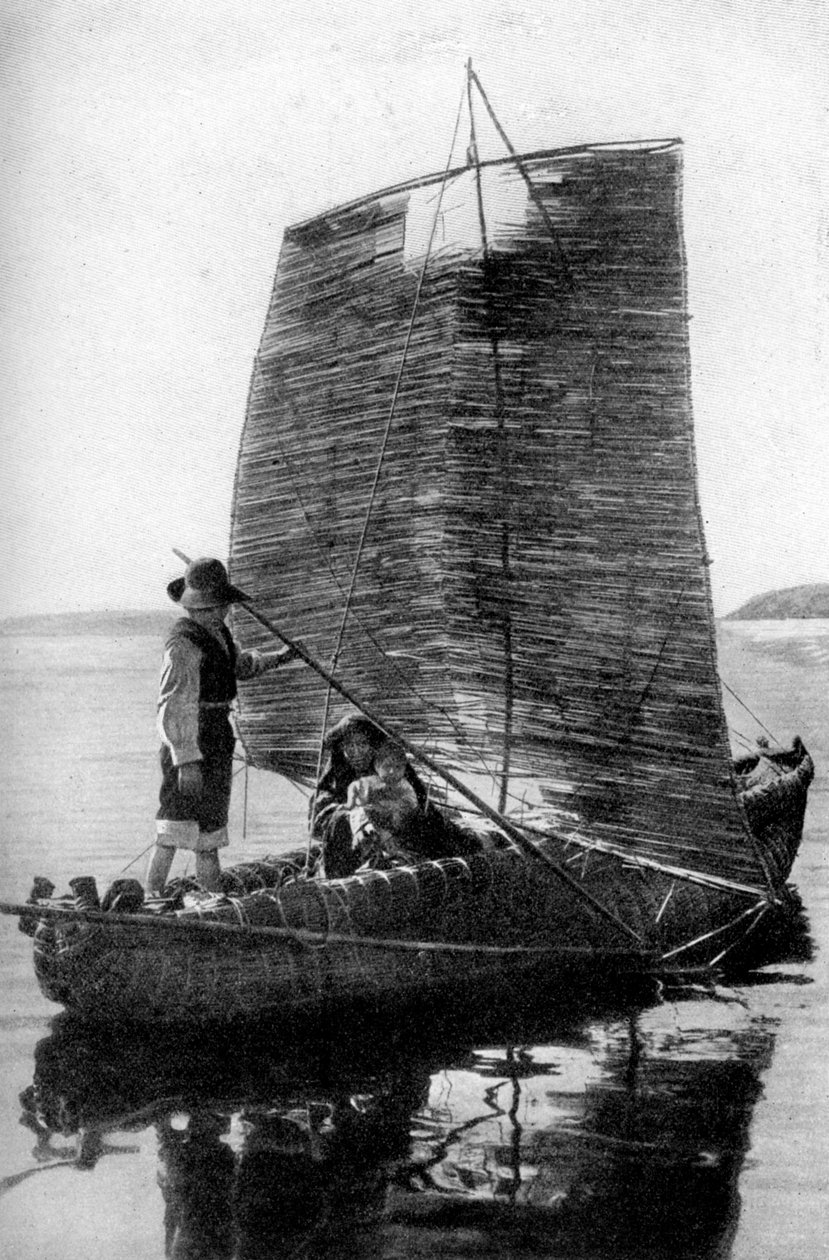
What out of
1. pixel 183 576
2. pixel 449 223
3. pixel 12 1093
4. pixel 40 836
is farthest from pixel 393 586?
pixel 12 1093

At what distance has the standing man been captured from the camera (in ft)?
16.7

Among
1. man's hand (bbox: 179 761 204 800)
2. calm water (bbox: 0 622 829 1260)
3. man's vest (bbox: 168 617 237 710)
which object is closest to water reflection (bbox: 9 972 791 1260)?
calm water (bbox: 0 622 829 1260)

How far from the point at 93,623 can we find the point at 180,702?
452mm

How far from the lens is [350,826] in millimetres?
5648

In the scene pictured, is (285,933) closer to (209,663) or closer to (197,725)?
(197,725)

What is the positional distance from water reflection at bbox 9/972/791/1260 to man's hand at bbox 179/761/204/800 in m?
0.90

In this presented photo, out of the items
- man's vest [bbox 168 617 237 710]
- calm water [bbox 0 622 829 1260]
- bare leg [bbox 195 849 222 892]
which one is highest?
man's vest [bbox 168 617 237 710]

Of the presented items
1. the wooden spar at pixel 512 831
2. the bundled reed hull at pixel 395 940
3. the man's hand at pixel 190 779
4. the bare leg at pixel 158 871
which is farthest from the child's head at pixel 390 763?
the bare leg at pixel 158 871

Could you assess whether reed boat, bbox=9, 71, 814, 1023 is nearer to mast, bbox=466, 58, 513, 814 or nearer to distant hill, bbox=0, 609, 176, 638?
mast, bbox=466, 58, 513, 814

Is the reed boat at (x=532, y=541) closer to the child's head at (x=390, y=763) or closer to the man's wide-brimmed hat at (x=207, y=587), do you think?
the child's head at (x=390, y=763)

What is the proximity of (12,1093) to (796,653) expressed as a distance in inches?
165

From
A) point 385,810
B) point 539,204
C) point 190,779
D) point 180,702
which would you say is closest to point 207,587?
point 180,702

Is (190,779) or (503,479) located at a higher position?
(503,479)

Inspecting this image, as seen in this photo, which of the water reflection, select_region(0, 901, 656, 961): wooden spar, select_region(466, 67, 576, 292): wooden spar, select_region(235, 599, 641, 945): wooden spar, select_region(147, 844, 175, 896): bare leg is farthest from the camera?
select_region(466, 67, 576, 292): wooden spar
